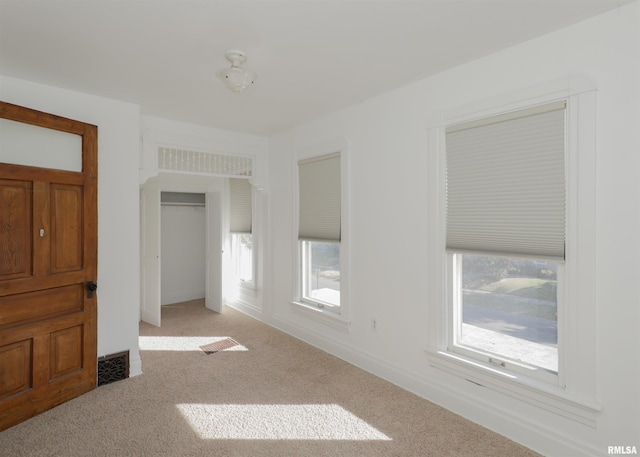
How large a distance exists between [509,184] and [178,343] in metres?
3.94

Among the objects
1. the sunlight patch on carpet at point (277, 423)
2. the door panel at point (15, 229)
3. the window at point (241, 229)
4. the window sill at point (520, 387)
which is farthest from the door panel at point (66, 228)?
the window sill at point (520, 387)

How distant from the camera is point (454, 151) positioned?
278cm

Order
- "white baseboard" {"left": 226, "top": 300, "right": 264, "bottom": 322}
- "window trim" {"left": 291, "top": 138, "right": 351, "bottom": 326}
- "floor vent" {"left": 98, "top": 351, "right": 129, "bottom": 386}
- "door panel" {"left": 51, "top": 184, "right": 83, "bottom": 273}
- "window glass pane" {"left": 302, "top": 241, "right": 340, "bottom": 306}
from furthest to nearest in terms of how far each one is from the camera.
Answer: "white baseboard" {"left": 226, "top": 300, "right": 264, "bottom": 322}, "window glass pane" {"left": 302, "top": 241, "right": 340, "bottom": 306}, "window trim" {"left": 291, "top": 138, "right": 351, "bottom": 326}, "floor vent" {"left": 98, "top": 351, "right": 129, "bottom": 386}, "door panel" {"left": 51, "top": 184, "right": 83, "bottom": 273}

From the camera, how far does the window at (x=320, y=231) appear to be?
392cm

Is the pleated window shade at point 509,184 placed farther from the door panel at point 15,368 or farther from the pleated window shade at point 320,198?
the door panel at point 15,368

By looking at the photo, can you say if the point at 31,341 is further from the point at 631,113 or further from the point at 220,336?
the point at 631,113

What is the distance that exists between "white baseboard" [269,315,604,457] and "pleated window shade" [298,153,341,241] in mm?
1260

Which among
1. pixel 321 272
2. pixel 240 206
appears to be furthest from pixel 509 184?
pixel 240 206

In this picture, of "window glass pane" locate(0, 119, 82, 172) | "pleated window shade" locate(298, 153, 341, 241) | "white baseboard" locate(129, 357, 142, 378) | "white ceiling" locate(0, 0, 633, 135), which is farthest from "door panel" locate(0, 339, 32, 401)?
"pleated window shade" locate(298, 153, 341, 241)

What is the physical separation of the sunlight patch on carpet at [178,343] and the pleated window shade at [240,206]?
1732 millimetres

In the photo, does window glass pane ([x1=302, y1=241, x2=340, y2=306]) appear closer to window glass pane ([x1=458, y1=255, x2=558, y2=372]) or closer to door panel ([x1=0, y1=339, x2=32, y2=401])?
window glass pane ([x1=458, y1=255, x2=558, y2=372])

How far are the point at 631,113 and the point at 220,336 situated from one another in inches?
176

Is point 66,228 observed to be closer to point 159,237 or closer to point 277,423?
point 159,237

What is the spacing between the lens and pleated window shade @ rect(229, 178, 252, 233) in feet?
18.0
